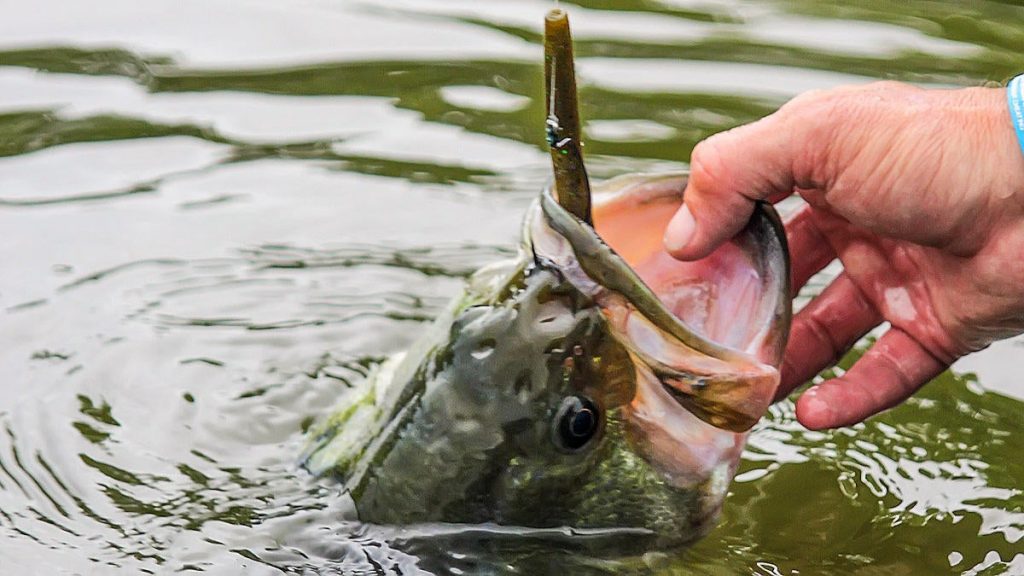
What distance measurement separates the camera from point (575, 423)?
9.69 ft

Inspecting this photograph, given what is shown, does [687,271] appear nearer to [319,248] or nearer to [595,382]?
[595,382]

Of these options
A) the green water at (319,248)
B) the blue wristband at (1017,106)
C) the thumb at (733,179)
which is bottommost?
the green water at (319,248)

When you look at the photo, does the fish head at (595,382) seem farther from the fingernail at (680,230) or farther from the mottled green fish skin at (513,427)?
the fingernail at (680,230)

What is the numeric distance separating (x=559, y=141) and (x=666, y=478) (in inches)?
30.1

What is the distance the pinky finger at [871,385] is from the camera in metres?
3.38

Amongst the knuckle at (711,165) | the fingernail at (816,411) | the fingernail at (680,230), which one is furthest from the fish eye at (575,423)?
the fingernail at (816,411)

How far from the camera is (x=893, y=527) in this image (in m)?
3.55

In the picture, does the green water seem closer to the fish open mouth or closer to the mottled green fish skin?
the mottled green fish skin

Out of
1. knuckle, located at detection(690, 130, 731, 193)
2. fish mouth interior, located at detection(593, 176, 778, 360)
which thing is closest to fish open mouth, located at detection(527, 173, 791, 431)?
fish mouth interior, located at detection(593, 176, 778, 360)

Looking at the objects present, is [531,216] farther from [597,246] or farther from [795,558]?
[795,558]

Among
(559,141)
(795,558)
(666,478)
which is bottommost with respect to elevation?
(795,558)

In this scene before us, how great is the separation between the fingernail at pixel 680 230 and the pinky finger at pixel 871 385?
0.59 meters

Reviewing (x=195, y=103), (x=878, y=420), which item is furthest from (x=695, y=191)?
(x=195, y=103)

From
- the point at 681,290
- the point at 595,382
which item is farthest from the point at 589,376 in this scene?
the point at 681,290
